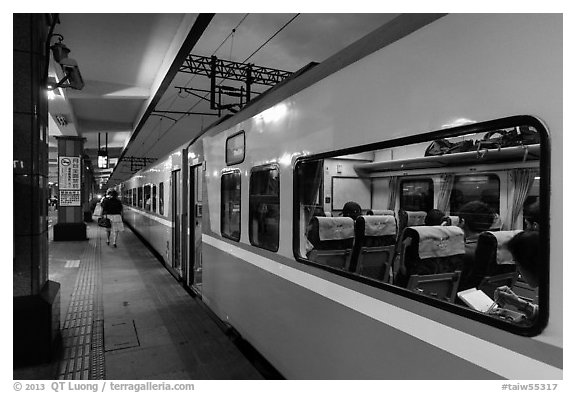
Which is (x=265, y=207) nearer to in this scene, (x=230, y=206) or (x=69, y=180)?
(x=230, y=206)

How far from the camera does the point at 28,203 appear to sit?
3.95 m

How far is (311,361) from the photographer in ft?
9.40

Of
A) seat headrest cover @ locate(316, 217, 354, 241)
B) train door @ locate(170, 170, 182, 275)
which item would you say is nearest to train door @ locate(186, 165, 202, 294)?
train door @ locate(170, 170, 182, 275)

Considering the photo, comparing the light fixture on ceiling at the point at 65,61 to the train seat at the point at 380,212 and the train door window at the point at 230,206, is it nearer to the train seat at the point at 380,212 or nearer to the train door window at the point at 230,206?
the train door window at the point at 230,206

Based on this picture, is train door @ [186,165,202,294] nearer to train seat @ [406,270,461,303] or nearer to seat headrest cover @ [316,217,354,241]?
seat headrest cover @ [316,217,354,241]

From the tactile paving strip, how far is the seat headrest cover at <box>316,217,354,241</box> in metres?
2.47

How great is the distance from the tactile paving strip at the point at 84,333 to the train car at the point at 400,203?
4.62 feet

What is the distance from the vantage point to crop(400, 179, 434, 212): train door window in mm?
4844

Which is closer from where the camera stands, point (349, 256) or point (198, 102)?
point (349, 256)

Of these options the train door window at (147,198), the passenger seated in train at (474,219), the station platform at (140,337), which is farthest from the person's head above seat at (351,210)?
the train door window at (147,198)

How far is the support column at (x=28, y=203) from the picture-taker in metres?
3.85
